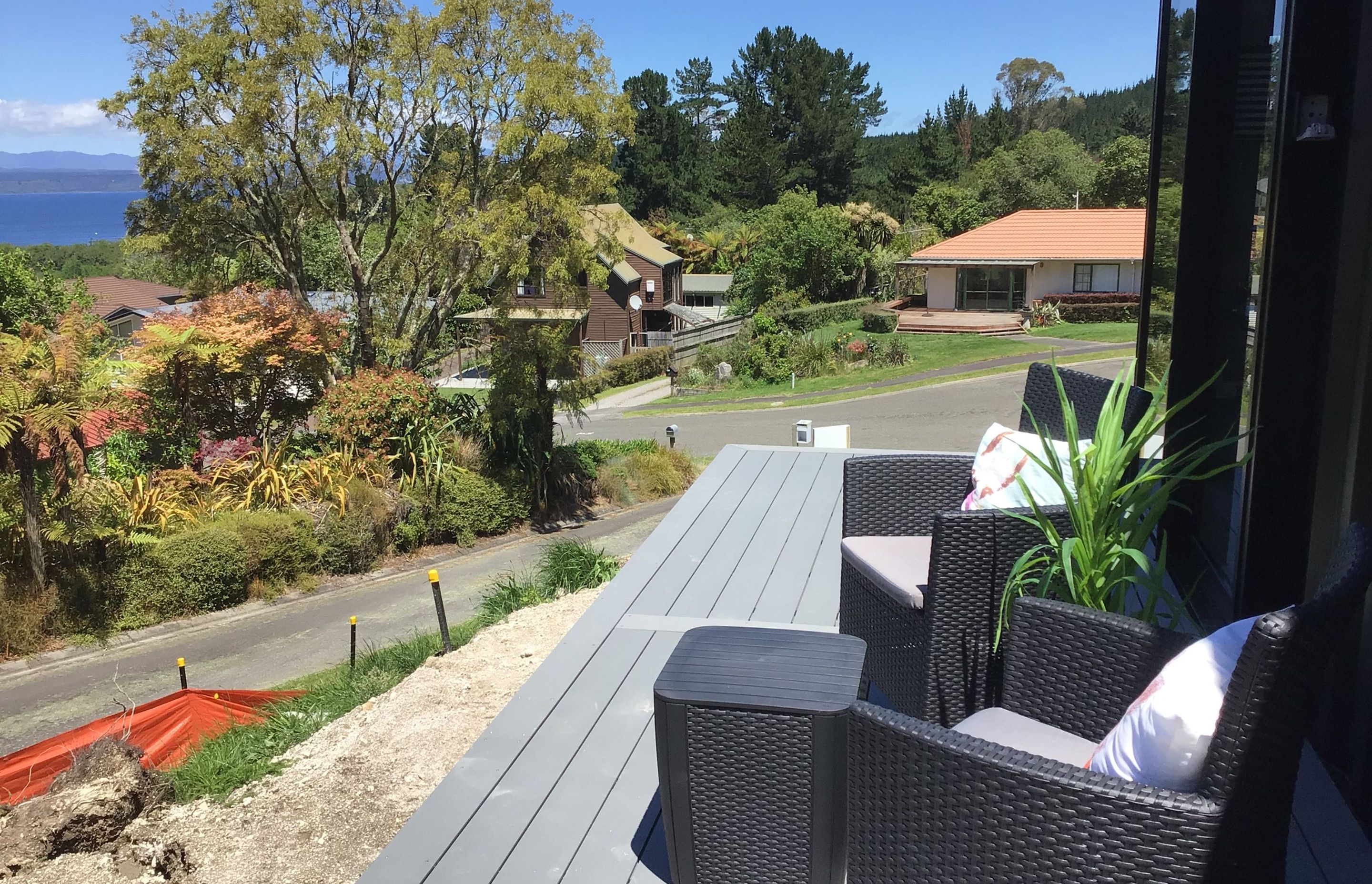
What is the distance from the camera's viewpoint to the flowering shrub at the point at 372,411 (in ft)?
40.4

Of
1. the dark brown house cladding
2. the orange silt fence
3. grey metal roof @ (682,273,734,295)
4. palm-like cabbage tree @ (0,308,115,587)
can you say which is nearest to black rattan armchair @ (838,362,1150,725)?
the orange silt fence

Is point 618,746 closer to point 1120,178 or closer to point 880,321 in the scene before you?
point 880,321

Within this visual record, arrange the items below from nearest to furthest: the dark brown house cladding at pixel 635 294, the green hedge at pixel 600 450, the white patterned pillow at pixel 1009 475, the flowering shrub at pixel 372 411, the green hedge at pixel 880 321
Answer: the white patterned pillow at pixel 1009 475 < the flowering shrub at pixel 372 411 < the green hedge at pixel 600 450 < the green hedge at pixel 880 321 < the dark brown house cladding at pixel 635 294

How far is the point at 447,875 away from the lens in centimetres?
220

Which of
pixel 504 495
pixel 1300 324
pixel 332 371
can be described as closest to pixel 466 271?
pixel 332 371

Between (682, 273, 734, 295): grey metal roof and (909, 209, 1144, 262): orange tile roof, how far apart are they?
369 inches

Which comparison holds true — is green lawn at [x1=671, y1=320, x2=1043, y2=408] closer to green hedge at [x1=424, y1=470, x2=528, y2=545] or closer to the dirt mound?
green hedge at [x1=424, y1=470, x2=528, y2=545]

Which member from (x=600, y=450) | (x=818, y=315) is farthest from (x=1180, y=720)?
(x=818, y=315)

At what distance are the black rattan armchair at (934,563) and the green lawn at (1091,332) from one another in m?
22.7

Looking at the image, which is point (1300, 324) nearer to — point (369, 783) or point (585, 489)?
point (369, 783)

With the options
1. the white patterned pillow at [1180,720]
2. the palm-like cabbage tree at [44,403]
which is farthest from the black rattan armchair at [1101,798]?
the palm-like cabbage tree at [44,403]

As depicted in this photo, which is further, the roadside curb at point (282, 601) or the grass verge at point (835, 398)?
the grass verge at point (835, 398)

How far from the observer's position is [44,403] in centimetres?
893

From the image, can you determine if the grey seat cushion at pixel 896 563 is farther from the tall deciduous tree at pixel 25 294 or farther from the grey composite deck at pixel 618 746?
the tall deciduous tree at pixel 25 294
